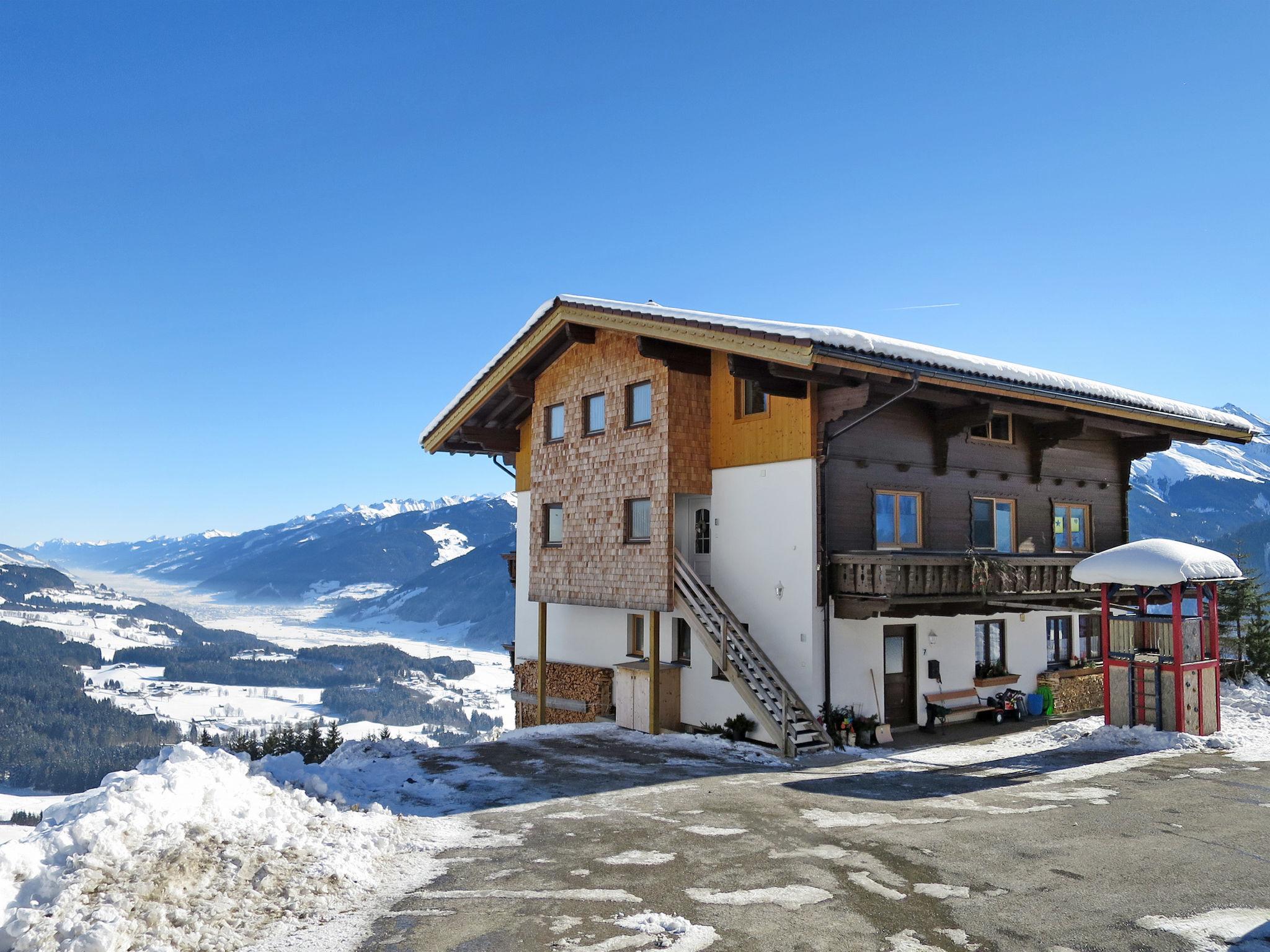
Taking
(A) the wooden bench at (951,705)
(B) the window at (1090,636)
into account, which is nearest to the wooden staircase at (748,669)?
(A) the wooden bench at (951,705)

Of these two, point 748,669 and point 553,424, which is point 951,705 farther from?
point 553,424

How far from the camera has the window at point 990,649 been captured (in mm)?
23125

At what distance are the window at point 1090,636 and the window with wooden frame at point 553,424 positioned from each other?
15543 millimetres

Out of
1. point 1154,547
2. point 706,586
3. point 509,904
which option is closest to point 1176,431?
point 1154,547

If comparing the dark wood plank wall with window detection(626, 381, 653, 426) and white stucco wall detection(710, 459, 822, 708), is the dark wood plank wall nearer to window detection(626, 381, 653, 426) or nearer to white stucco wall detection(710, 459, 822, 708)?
white stucco wall detection(710, 459, 822, 708)

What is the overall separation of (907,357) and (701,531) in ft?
24.1

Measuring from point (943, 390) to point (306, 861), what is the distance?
16322mm

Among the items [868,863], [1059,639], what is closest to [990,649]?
[1059,639]

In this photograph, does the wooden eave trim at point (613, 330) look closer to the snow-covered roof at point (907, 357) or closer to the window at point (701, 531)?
the snow-covered roof at point (907, 357)

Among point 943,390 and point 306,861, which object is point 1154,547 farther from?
point 306,861

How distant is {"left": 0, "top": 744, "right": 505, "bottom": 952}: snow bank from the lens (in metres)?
8.09

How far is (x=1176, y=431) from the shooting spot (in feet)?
86.3

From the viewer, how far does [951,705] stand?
22078 mm

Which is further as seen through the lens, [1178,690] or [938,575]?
[938,575]
